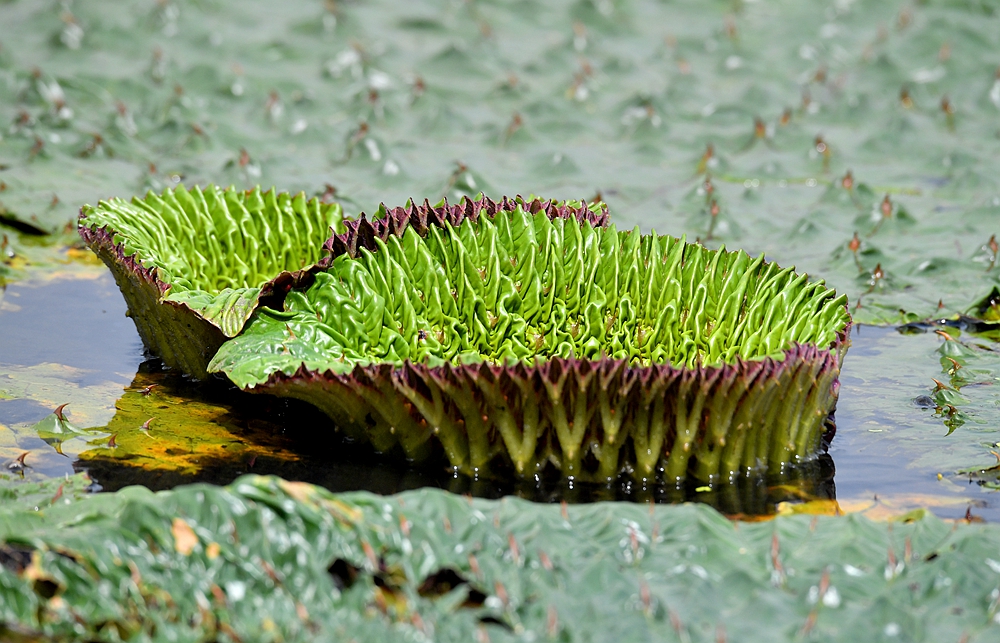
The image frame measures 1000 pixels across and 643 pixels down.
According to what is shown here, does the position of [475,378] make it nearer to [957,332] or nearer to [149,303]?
[149,303]

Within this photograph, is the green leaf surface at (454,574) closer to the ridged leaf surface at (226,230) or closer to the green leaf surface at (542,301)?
the green leaf surface at (542,301)

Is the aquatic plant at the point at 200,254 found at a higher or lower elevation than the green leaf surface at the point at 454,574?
higher

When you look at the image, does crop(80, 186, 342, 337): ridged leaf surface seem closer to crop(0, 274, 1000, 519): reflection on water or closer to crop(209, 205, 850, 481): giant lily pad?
crop(0, 274, 1000, 519): reflection on water

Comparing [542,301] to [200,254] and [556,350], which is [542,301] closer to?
[556,350]

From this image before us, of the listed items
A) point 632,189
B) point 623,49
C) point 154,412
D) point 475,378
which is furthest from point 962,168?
point 154,412

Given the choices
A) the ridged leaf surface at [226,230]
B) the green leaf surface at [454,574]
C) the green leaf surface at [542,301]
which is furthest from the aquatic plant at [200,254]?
the green leaf surface at [454,574]

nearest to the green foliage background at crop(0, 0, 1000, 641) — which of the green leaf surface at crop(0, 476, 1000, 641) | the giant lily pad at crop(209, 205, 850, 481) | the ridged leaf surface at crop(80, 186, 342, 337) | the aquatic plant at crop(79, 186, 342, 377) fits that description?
the green leaf surface at crop(0, 476, 1000, 641)

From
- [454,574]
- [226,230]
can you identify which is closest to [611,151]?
[226,230]
